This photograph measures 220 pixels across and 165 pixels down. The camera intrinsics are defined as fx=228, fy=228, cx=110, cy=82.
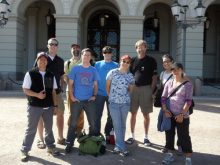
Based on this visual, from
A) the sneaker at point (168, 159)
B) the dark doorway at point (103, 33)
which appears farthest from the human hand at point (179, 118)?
the dark doorway at point (103, 33)

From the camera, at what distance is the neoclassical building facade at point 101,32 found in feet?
49.2

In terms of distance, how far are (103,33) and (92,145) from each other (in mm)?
16346

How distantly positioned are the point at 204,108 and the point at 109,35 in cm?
1248

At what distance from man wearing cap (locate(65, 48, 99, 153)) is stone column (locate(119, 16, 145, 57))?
11.0 meters

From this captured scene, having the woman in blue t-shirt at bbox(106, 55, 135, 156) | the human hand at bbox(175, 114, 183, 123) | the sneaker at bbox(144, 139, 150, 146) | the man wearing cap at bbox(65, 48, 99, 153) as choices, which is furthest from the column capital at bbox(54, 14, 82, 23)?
the human hand at bbox(175, 114, 183, 123)

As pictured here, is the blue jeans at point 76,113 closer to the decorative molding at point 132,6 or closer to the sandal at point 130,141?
the sandal at point 130,141

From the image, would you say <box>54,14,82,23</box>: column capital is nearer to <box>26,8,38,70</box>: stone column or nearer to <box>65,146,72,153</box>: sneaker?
<box>26,8,38,70</box>: stone column

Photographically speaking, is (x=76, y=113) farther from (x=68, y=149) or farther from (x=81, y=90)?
(x=68, y=149)

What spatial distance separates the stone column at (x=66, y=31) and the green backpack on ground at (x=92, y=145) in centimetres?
1147

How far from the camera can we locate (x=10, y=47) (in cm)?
1574

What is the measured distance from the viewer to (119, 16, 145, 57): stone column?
14.9 metres

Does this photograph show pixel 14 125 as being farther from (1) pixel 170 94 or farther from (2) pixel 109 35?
(2) pixel 109 35

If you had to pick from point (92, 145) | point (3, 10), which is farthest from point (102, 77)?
point (3, 10)

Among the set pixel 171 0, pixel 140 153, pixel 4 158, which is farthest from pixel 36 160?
pixel 171 0
